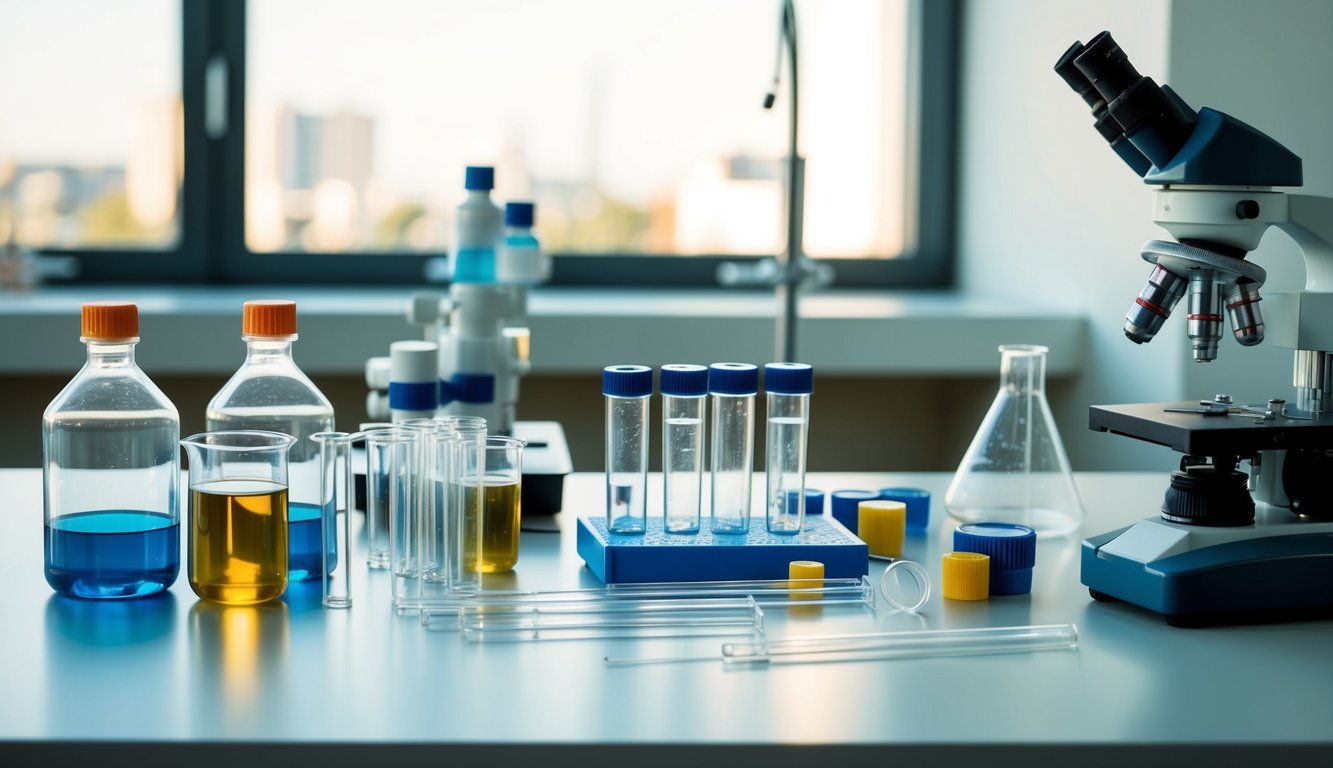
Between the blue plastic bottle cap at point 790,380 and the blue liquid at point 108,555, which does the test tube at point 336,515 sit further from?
the blue plastic bottle cap at point 790,380

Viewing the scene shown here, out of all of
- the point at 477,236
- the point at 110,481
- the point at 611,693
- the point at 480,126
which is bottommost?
the point at 611,693

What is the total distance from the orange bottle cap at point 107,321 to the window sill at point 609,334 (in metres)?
1.67

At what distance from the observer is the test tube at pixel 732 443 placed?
1150 mm

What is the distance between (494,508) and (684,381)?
19 cm

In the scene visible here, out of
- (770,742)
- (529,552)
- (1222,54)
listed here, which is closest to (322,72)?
(1222,54)

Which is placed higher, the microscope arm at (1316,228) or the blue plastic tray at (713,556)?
the microscope arm at (1316,228)

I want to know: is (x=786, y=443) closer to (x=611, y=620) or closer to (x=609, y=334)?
(x=611, y=620)

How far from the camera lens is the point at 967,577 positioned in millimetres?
1132

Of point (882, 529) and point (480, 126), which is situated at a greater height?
point (480, 126)

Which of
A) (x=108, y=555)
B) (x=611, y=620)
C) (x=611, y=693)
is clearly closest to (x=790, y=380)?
(x=611, y=620)

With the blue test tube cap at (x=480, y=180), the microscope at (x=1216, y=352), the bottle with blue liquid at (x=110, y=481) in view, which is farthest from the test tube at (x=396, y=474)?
the microscope at (x=1216, y=352)

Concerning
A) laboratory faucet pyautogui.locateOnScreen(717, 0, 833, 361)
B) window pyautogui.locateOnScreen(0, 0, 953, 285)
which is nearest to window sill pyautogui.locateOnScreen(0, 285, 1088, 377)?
window pyautogui.locateOnScreen(0, 0, 953, 285)

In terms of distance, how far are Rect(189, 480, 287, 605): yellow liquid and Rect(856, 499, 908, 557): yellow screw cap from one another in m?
0.53

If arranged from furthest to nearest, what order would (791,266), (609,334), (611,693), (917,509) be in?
(609,334)
(791,266)
(917,509)
(611,693)
